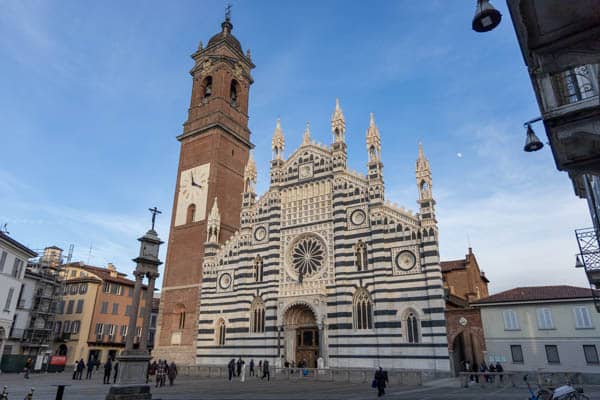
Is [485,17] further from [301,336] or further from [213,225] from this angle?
[213,225]

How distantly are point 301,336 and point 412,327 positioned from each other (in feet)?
27.0

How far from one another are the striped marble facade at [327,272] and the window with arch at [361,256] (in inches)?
3.1

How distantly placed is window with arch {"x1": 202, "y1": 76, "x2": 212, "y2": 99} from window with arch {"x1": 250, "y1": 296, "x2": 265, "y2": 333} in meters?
23.1

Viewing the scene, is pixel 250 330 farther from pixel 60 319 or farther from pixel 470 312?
pixel 60 319

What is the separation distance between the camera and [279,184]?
3328 centimetres

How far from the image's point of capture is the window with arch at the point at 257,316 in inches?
1188

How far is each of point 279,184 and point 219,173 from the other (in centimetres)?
754

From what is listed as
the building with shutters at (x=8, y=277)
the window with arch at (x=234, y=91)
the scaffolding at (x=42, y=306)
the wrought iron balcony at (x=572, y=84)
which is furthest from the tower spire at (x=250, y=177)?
the wrought iron balcony at (x=572, y=84)

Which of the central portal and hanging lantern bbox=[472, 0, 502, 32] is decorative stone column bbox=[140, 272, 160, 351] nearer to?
hanging lantern bbox=[472, 0, 502, 32]

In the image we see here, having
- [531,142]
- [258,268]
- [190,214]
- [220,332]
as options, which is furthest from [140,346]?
[190,214]

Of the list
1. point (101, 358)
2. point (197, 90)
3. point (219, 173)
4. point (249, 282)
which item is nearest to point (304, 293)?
point (249, 282)

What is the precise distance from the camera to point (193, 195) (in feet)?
124

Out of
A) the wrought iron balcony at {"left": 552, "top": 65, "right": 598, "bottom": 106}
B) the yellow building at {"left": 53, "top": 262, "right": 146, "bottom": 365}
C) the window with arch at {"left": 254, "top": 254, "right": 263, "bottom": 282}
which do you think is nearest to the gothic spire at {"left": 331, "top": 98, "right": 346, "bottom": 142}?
the window with arch at {"left": 254, "top": 254, "right": 263, "bottom": 282}

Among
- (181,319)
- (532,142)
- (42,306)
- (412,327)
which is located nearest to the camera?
(532,142)
